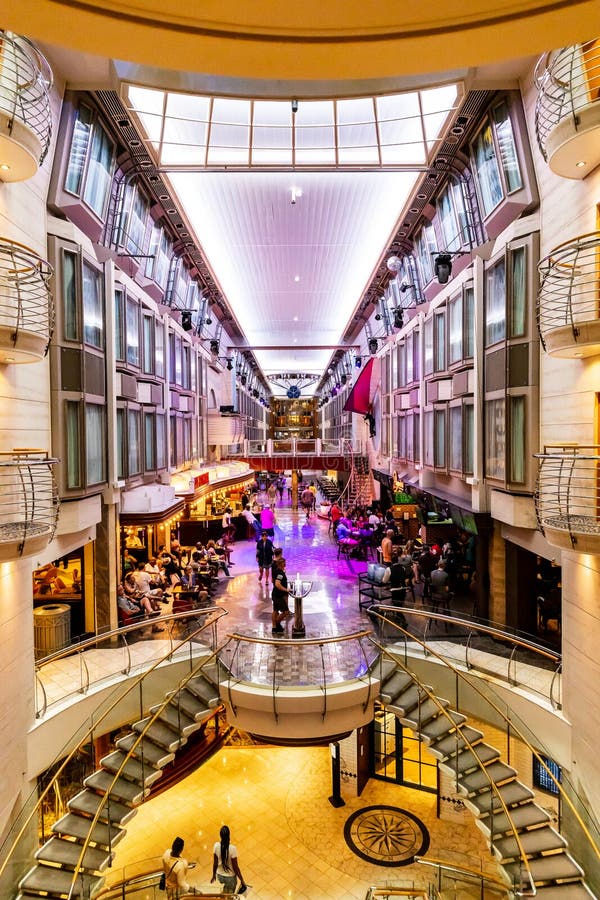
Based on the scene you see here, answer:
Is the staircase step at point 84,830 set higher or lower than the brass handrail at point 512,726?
lower

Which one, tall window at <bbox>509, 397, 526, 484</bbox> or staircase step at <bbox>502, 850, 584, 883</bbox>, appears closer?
staircase step at <bbox>502, 850, 584, 883</bbox>

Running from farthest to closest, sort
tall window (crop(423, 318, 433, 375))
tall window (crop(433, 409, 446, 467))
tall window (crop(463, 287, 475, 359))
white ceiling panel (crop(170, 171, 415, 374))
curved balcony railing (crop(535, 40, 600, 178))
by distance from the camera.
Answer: tall window (crop(423, 318, 433, 375)) < tall window (crop(433, 409, 446, 467)) < white ceiling panel (crop(170, 171, 415, 374)) < tall window (crop(463, 287, 475, 359)) < curved balcony railing (crop(535, 40, 600, 178))

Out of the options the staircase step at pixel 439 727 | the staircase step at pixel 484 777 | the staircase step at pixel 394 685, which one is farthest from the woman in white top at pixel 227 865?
the staircase step at pixel 484 777

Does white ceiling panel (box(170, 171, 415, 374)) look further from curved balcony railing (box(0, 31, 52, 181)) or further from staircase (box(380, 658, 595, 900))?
staircase (box(380, 658, 595, 900))

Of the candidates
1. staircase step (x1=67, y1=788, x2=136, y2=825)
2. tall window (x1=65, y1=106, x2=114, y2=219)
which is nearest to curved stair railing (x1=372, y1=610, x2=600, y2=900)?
staircase step (x1=67, y1=788, x2=136, y2=825)

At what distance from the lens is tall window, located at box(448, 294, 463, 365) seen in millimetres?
12914

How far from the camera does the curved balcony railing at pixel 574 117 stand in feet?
22.1

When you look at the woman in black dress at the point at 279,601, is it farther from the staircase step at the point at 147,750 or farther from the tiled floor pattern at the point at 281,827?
the tiled floor pattern at the point at 281,827

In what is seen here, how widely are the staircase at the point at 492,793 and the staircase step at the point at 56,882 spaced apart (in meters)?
5.56

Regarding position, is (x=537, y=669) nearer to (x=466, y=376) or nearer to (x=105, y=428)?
(x=466, y=376)

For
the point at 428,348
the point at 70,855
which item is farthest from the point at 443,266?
the point at 70,855

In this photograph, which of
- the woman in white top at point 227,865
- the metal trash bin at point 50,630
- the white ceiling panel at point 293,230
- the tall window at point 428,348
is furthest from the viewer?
the tall window at point 428,348

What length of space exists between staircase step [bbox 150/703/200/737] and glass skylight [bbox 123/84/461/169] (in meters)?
11.7

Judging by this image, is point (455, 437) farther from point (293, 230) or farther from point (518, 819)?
point (293, 230)
